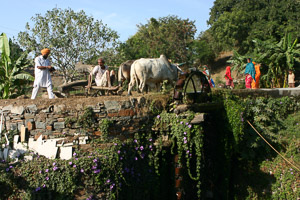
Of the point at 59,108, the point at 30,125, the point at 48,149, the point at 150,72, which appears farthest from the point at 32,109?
the point at 150,72

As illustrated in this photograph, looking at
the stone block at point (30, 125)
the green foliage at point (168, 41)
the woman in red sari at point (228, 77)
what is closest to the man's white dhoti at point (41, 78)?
the stone block at point (30, 125)

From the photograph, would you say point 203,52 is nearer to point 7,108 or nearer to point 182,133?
point 182,133

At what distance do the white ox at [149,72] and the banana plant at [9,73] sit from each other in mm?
3125

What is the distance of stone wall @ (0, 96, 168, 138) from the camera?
680 cm

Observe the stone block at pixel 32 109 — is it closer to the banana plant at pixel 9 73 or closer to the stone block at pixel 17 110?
the stone block at pixel 17 110

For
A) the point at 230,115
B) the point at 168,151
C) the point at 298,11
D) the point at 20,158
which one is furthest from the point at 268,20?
the point at 20,158

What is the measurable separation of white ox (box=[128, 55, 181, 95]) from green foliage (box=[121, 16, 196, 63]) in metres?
13.2

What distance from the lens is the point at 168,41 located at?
969 inches

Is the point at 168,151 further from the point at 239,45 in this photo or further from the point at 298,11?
the point at 239,45

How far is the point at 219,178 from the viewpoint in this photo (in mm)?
9133

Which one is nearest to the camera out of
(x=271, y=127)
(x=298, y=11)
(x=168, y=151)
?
(x=168, y=151)

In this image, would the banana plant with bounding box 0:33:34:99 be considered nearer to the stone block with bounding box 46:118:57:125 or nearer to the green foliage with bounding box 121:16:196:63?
the stone block with bounding box 46:118:57:125

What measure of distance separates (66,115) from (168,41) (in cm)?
1882

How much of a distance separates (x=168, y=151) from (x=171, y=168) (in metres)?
0.48
